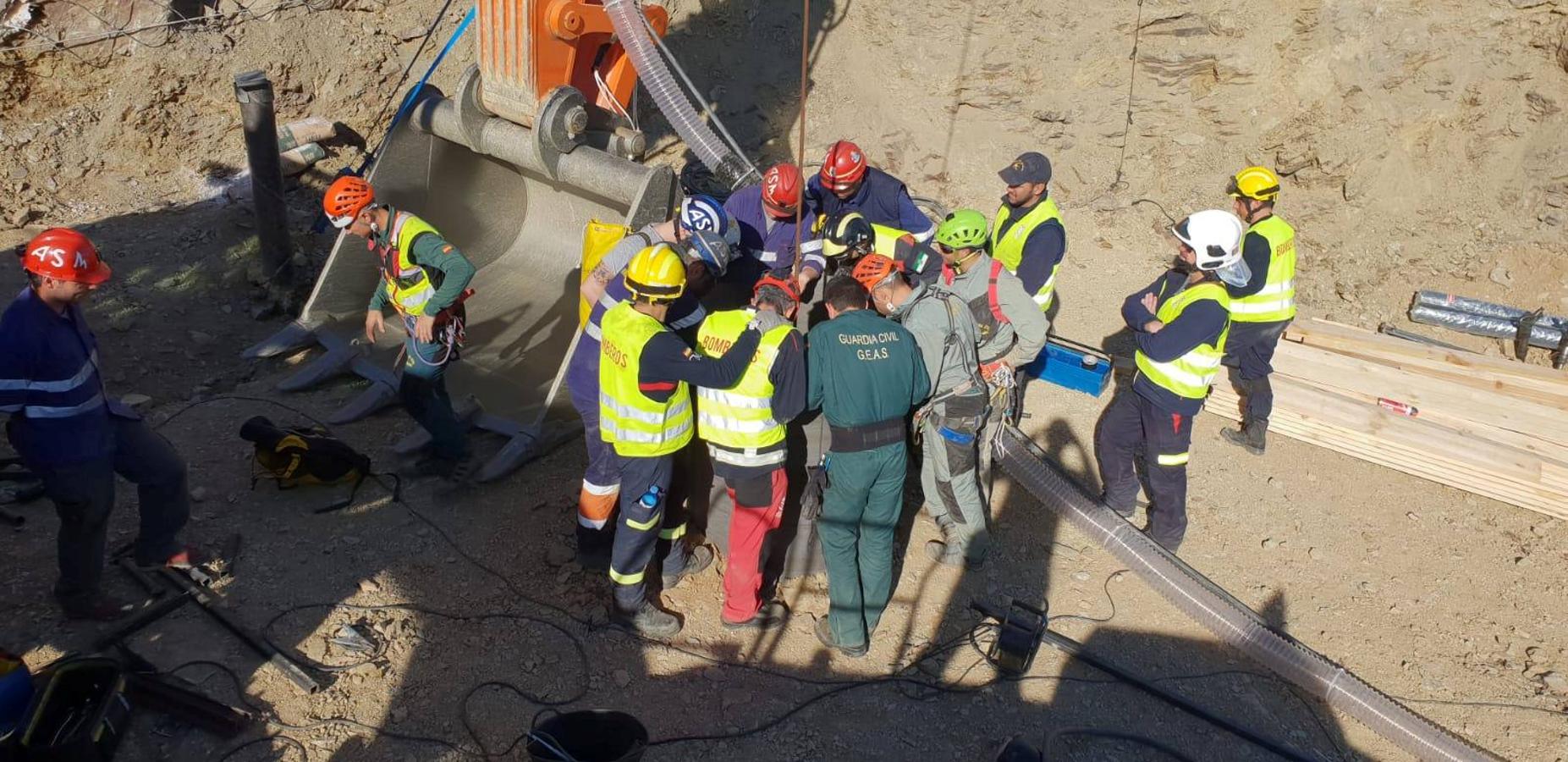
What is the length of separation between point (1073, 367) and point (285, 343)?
5495 millimetres

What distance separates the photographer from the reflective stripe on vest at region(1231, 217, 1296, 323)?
5.89 m

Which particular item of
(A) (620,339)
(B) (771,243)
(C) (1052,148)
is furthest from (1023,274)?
(C) (1052,148)

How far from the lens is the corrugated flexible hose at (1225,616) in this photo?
4.36 meters

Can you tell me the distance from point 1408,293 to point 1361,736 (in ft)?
17.3

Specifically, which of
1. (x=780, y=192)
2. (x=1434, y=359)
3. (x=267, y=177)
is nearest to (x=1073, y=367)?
(x=780, y=192)

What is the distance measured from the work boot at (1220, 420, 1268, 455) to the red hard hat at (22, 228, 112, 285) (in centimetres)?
653

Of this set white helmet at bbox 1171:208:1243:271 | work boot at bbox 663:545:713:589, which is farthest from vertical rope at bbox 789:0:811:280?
white helmet at bbox 1171:208:1243:271

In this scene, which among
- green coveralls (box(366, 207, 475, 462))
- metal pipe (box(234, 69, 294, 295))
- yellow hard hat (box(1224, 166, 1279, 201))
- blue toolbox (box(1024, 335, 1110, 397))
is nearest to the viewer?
green coveralls (box(366, 207, 475, 462))

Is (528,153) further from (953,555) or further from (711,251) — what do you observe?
(953,555)

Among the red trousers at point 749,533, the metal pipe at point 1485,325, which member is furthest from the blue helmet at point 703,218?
the metal pipe at point 1485,325

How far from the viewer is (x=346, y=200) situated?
17.1 feet

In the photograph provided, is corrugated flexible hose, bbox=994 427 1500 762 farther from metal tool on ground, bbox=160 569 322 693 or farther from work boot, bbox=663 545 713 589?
metal tool on ground, bbox=160 569 322 693

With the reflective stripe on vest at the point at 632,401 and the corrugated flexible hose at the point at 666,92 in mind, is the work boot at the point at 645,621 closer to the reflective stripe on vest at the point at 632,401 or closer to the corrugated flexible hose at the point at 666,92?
the reflective stripe on vest at the point at 632,401

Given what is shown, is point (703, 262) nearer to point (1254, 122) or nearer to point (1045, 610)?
point (1045, 610)
